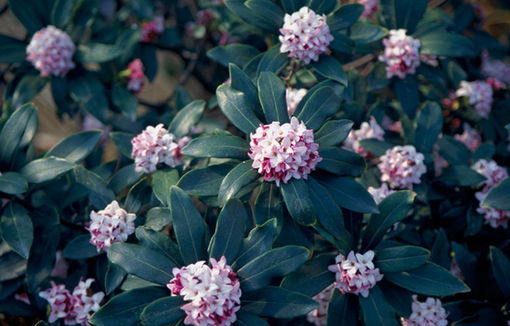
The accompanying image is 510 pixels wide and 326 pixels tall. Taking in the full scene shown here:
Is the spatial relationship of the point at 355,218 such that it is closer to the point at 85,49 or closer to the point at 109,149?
the point at 85,49

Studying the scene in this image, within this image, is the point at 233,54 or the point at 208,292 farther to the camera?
the point at 233,54

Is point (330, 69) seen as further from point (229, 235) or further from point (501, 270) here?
point (501, 270)

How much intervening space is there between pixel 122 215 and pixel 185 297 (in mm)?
402

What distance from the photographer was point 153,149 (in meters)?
1.27

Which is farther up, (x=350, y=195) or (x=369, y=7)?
(x=369, y=7)

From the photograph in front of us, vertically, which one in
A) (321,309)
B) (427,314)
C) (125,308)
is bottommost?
(321,309)

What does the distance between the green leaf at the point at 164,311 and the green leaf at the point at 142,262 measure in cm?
7

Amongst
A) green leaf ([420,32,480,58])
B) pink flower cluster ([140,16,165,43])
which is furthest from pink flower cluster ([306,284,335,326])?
pink flower cluster ([140,16,165,43])

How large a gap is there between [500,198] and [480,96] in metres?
0.84

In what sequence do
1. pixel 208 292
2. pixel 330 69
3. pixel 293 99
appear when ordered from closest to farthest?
pixel 208 292 → pixel 330 69 → pixel 293 99

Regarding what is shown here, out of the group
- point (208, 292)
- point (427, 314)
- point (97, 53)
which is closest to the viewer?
point (208, 292)

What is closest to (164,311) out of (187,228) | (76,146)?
(187,228)

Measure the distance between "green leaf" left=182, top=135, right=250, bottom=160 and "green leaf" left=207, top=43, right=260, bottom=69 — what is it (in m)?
0.53

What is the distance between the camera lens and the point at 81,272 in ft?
4.63
